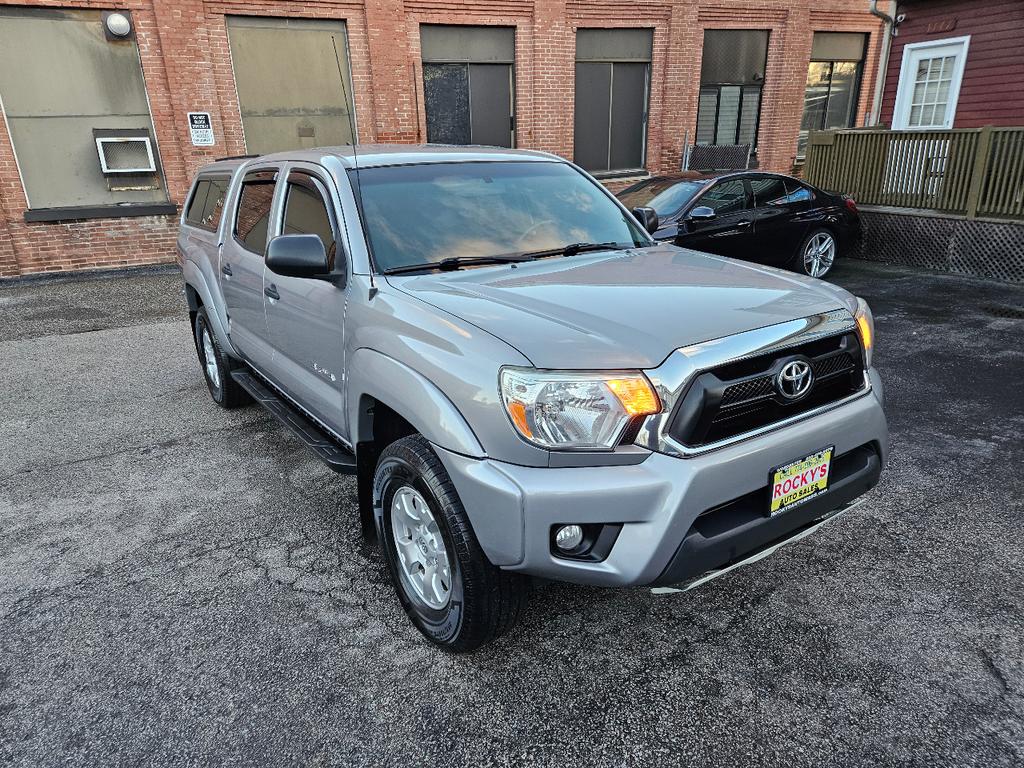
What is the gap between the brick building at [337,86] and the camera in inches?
417

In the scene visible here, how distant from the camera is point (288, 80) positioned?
11.8 metres

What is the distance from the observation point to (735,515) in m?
2.30

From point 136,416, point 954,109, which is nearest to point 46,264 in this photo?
point 136,416

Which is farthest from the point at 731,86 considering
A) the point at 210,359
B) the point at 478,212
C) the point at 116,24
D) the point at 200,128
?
the point at 478,212

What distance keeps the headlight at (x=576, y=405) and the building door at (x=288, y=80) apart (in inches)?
420

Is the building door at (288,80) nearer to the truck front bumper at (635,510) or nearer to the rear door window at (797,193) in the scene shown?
the rear door window at (797,193)

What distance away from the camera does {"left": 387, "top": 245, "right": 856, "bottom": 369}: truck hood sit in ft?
7.24

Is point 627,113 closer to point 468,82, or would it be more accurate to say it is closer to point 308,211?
point 468,82

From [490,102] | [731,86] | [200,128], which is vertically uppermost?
[731,86]

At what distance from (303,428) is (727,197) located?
6754 millimetres

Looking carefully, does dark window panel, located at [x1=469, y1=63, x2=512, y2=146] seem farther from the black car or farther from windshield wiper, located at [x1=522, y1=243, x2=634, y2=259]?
windshield wiper, located at [x1=522, y1=243, x2=634, y2=259]

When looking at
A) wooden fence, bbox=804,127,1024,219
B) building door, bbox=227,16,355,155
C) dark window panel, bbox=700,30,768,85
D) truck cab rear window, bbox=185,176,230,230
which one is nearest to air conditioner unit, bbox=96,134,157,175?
building door, bbox=227,16,355,155

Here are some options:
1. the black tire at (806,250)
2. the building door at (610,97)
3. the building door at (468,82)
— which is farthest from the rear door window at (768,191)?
the building door at (468,82)

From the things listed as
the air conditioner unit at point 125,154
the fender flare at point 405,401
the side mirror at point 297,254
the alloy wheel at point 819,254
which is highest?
the air conditioner unit at point 125,154
